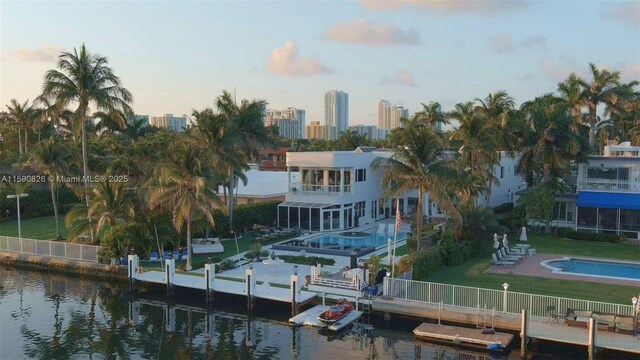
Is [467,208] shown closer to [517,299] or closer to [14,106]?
[517,299]

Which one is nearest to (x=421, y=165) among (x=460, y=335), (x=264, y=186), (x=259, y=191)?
(x=460, y=335)

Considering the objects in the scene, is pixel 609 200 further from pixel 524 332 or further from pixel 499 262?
pixel 524 332

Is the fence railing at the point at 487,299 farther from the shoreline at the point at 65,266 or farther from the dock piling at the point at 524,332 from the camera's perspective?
the shoreline at the point at 65,266

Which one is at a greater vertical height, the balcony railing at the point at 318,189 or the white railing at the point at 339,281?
the balcony railing at the point at 318,189

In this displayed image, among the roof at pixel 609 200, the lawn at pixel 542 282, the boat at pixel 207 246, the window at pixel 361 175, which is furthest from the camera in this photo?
the window at pixel 361 175

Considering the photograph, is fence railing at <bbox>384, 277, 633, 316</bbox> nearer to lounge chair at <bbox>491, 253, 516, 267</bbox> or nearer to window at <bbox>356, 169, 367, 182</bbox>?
lounge chair at <bbox>491, 253, 516, 267</bbox>

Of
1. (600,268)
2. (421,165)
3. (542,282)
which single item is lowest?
(600,268)

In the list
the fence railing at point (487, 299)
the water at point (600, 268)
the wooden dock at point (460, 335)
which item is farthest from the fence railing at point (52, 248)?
the water at point (600, 268)
